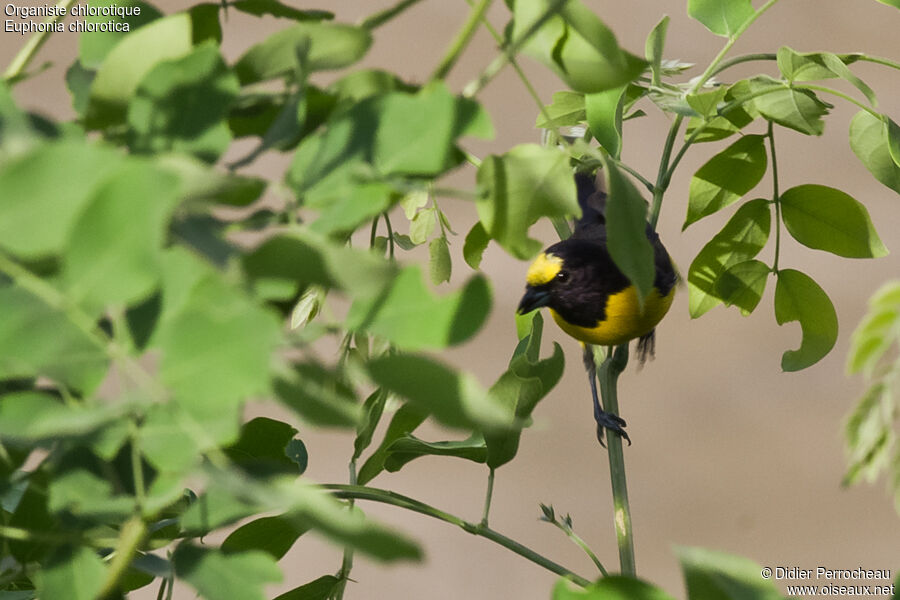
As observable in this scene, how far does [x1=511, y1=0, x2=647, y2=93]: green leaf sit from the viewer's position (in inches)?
5.7

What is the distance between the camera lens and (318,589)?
0.86ft

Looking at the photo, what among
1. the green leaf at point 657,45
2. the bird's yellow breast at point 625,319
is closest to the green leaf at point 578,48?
the green leaf at point 657,45

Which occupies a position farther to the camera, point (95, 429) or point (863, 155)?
point (863, 155)

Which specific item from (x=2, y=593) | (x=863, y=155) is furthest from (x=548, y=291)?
(x=2, y=593)

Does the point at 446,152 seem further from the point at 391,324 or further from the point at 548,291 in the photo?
the point at 548,291

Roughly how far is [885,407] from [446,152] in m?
0.06

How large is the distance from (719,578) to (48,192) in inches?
3.9

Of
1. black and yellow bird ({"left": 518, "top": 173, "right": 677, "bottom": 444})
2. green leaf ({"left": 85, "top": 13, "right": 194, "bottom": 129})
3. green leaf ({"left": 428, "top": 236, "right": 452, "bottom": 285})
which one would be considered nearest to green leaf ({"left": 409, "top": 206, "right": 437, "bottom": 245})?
green leaf ({"left": 428, "top": 236, "right": 452, "bottom": 285})

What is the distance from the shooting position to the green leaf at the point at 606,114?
249 millimetres

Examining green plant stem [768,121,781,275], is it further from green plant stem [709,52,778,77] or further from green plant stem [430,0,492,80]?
green plant stem [430,0,492,80]

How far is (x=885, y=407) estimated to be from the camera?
12 centimetres

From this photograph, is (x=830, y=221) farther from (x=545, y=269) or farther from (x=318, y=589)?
(x=545, y=269)

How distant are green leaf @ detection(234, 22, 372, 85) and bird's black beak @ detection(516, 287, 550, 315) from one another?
1.99ft

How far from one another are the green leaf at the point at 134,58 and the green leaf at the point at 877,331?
0.10m
